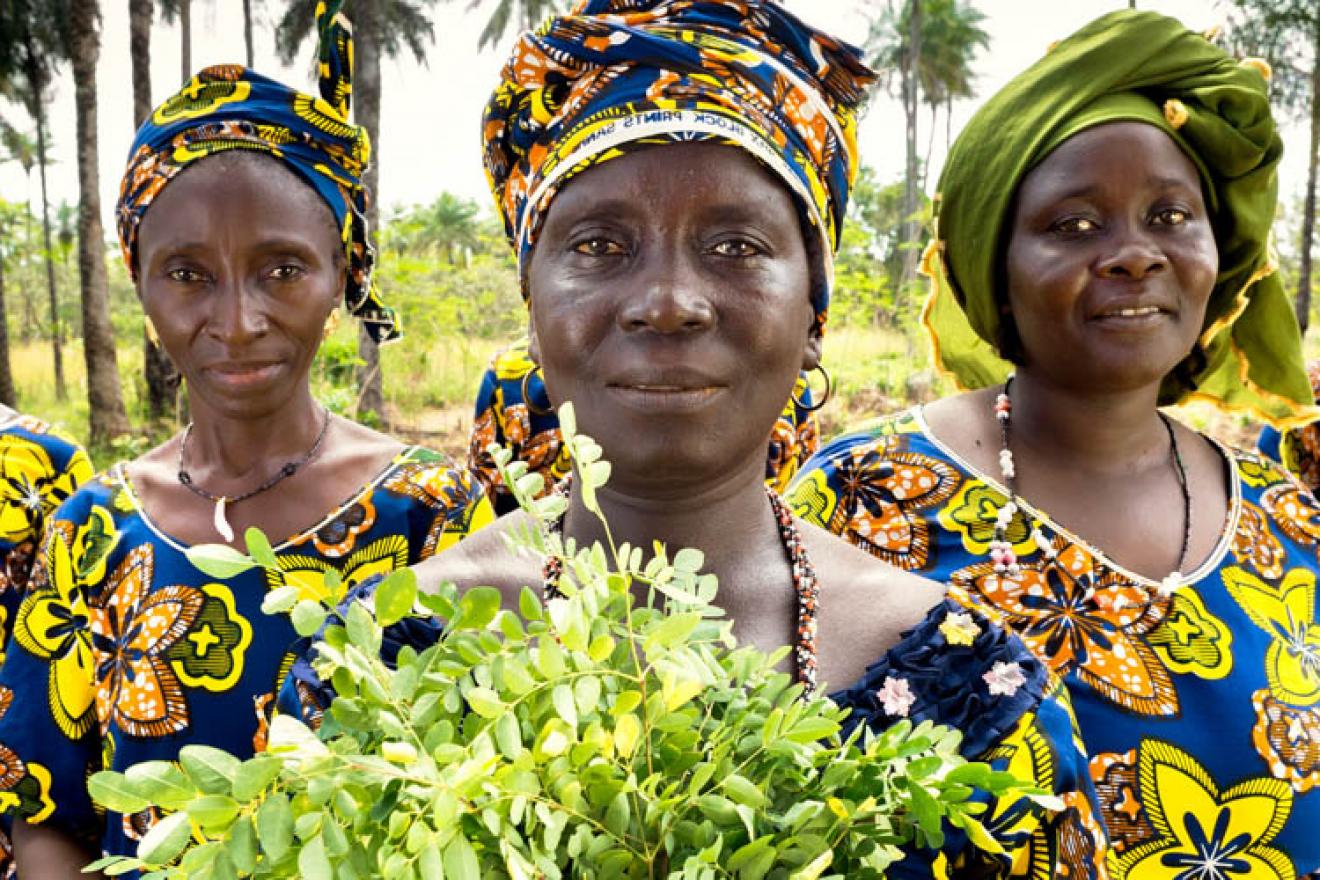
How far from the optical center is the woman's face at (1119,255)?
6.77ft

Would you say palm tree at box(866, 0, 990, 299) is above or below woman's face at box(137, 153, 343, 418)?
above

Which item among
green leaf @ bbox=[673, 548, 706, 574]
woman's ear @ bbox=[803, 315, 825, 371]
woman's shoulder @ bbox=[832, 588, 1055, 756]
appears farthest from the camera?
woman's ear @ bbox=[803, 315, 825, 371]

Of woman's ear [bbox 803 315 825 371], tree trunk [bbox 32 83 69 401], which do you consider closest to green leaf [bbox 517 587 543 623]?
woman's ear [bbox 803 315 825 371]

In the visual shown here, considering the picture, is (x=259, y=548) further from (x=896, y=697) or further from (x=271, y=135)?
(x=271, y=135)

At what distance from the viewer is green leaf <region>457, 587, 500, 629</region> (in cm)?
85

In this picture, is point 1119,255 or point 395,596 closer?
point 395,596

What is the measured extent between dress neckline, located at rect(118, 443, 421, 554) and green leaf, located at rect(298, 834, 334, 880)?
1546mm

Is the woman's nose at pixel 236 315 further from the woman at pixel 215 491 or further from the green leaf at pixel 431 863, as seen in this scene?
the green leaf at pixel 431 863

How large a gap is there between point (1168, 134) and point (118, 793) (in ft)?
6.90

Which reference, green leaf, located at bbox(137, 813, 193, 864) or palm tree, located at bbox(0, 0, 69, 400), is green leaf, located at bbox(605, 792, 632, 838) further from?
palm tree, located at bbox(0, 0, 69, 400)

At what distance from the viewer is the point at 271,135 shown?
7.51ft

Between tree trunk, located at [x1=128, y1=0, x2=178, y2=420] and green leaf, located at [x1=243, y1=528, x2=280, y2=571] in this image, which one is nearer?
green leaf, located at [x1=243, y1=528, x2=280, y2=571]

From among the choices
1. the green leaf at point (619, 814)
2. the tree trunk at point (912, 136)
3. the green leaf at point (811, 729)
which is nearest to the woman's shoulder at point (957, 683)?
the green leaf at point (811, 729)

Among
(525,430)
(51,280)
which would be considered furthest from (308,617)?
(51,280)
